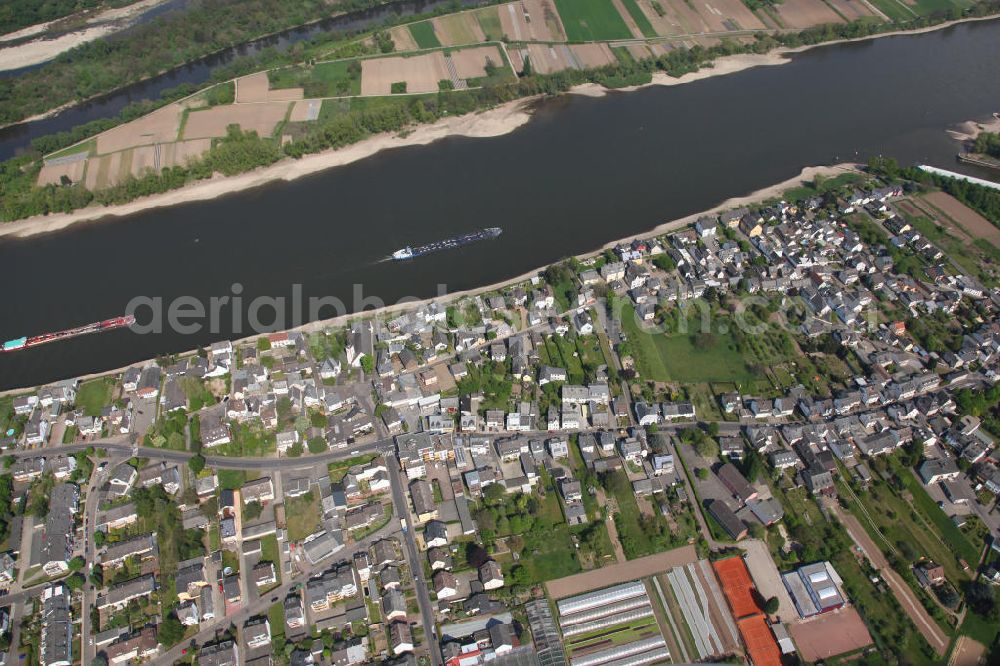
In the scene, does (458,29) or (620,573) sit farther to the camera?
(458,29)

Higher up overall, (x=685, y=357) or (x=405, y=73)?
(x=405, y=73)

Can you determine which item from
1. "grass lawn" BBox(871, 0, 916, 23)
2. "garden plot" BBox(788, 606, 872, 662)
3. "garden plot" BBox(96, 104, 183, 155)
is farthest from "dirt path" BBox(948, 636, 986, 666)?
"grass lawn" BBox(871, 0, 916, 23)

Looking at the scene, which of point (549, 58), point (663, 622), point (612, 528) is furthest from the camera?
point (549, 58)

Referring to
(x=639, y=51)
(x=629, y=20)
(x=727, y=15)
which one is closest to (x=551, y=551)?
(x=639, y=51)

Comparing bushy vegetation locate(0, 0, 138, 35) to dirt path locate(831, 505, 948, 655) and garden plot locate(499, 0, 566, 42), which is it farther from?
dirt path locate(831, 505, 948, 655)

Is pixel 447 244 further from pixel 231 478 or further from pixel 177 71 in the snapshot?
pixel 177 71

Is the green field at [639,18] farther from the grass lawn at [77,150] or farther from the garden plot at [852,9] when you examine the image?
the grass lawn at [77,150]

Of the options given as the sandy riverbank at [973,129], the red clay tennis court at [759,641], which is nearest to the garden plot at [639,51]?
the sandy riverbank at [973,129]
